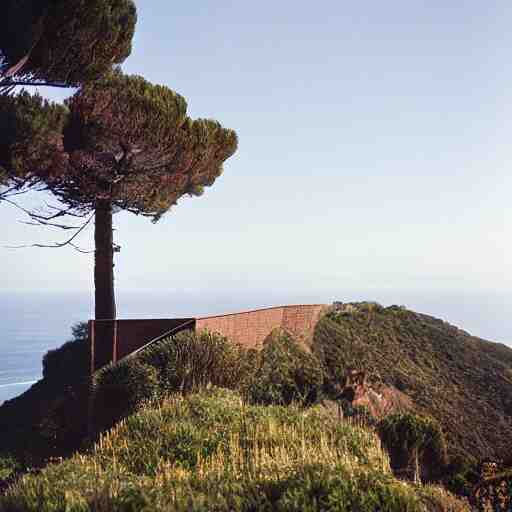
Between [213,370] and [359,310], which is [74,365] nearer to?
[213,370]

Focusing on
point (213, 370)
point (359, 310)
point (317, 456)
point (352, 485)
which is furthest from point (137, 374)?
point (359, 310)

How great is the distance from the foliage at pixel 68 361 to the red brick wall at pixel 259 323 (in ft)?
17.2

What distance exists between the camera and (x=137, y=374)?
15.5 meters

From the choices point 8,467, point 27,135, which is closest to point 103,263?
point 27,135

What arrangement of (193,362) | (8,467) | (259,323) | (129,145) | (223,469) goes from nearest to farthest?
1. (223,469)
2. (8,467)
3. (193,362)
4. (259,323)
5. (129,145)

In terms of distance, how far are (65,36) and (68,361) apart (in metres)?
10.1

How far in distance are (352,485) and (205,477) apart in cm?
203

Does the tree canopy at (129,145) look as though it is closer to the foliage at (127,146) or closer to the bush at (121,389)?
the foliage at (127,146)

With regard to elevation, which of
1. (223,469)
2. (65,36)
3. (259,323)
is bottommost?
(223,469)

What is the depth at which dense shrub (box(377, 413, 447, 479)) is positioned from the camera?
16.7 meters

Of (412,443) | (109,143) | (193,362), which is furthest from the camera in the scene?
(109,143)

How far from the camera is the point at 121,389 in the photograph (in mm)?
15773

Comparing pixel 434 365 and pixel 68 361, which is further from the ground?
pixel 68 361

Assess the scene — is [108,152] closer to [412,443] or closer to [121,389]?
[121,389]
